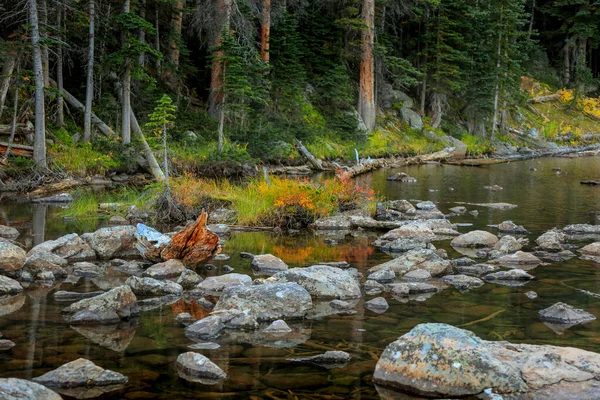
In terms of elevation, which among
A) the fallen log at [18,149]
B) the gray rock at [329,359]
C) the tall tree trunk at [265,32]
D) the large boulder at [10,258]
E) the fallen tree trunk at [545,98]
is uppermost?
the tall tree trunk at [265,32]

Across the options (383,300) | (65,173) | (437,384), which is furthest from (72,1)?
(437,384)

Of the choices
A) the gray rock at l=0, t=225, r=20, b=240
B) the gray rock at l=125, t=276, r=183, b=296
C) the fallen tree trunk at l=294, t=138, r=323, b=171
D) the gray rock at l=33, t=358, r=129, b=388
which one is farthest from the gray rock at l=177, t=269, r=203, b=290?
the fallen tree trunk at l=294, t=138, r=323, b=171

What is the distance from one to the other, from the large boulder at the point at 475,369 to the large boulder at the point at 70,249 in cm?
654

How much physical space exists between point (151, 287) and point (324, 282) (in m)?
2.31

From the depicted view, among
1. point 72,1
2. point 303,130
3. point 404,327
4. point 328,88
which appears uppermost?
point 72,1

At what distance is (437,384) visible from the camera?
5383mm

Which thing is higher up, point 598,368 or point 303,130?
Answer: point 303,130

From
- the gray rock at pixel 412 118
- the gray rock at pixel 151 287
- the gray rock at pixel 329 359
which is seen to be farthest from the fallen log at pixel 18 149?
the gray rock at pixel 412 118

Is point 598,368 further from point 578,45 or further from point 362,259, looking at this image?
point 578,45

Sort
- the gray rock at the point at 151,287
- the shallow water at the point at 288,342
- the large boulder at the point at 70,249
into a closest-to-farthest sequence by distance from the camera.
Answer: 1. the shallow water at the point at 288,342
2. the gray rock at the point at 151,287
3. the large boulder at the point at 70,249

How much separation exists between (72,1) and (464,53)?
27.0m

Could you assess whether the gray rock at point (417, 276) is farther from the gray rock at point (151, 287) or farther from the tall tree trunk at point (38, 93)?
the tall tree trunk at point (38, 93)

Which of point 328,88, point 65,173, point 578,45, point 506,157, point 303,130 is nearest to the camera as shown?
point 65,173

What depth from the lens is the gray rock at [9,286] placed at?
27.2ft
